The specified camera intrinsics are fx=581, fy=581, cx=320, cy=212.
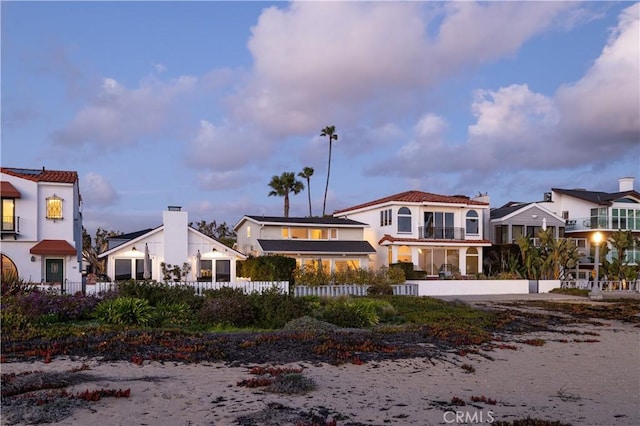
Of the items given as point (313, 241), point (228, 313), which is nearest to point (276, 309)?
point (228, 313)

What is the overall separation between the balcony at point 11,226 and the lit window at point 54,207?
1596mm

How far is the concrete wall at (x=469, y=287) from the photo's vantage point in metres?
31.8

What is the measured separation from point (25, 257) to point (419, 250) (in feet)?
82.2

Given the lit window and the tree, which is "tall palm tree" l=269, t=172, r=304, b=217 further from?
the lit window

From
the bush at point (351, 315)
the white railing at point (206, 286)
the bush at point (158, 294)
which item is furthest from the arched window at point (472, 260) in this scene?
the bush at point (158, 294)

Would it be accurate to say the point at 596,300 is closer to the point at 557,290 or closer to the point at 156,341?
the point at 557,290

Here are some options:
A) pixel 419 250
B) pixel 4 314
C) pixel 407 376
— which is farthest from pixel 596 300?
pixel 4 314

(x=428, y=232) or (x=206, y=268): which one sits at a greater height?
(x=428, y=232)

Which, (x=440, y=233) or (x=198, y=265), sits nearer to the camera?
(x=198, y=265)

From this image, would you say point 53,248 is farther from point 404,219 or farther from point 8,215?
point 404,219

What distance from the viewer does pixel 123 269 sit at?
33500mm

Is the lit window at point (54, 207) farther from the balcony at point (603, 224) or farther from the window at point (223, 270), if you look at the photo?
the balcony at point (603, 224)

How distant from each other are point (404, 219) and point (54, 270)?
22.8 metres

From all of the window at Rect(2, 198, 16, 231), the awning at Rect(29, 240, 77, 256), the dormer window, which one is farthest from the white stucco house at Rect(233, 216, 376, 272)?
the window at Rect(2, 198, 16, 231)
